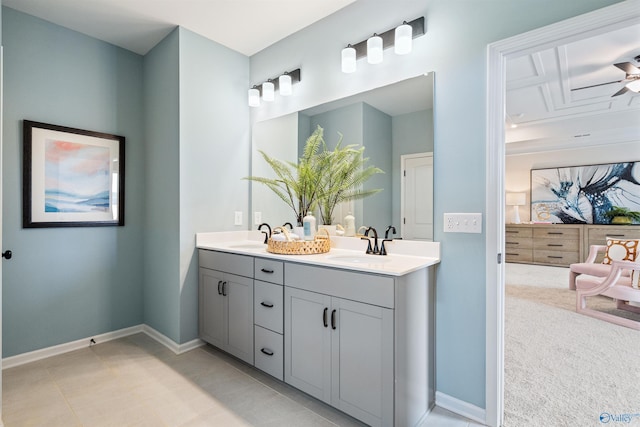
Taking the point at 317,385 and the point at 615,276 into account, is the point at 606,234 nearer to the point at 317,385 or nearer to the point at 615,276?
the point at 615,276

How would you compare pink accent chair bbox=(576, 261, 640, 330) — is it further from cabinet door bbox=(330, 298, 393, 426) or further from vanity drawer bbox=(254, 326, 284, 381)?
vanity drawer bbox=(254, 326, 284, 381)

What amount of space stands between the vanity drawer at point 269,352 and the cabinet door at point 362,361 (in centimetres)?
43

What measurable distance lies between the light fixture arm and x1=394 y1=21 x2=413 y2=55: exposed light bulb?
0.04 metres

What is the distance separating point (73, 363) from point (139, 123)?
2117 millimetres

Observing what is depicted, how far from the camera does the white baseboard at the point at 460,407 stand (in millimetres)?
1704

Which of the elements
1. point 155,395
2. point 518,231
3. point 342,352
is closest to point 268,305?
point 342,352

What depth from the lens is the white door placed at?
193 centimetres

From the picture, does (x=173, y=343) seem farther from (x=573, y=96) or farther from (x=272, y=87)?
(x=573, y=96)

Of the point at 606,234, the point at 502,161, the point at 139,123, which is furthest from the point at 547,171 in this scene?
the point at 139,123

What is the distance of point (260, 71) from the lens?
2.96 m

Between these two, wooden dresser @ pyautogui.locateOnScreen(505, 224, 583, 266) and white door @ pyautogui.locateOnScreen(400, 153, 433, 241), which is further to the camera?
wooden dresser @ pyautogui.locateOnScreen(505, 224, 583, 266)

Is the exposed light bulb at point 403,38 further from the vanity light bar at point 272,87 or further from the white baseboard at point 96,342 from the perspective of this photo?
the white baseboard at point 96,342

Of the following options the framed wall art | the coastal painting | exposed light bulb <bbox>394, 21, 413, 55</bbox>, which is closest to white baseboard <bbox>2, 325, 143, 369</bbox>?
the framed wall art

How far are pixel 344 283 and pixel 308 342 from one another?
463 millimetres
